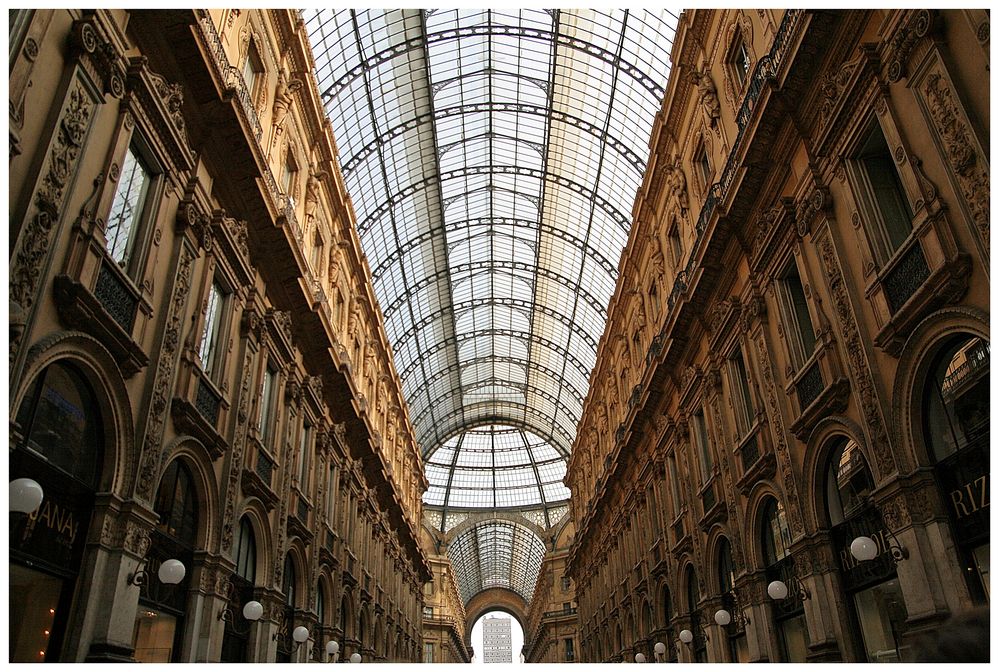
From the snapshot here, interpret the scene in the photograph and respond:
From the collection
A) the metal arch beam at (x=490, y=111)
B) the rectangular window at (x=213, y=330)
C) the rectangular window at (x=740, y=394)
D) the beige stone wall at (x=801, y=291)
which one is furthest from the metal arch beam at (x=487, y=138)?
the rectangular window at (x=213, y=330)

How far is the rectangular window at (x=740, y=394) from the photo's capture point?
16922 mm

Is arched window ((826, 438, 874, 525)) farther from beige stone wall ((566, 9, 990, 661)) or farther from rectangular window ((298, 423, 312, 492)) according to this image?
rectangular window ((298, 423, 312, 492))

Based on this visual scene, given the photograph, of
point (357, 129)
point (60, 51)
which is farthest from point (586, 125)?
point (60, 51)

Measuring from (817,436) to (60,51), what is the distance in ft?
43.4

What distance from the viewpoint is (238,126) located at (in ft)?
44.9

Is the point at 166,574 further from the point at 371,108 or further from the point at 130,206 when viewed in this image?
the point at 371,108

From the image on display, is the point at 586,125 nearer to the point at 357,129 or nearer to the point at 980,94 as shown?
the point at 357,129

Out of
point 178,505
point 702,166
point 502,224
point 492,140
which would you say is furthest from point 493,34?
point 178,505

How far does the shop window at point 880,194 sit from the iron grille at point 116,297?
11.5 m

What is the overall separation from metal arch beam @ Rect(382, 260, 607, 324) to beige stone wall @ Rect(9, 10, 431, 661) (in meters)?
17.6

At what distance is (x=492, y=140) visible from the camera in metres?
34.5

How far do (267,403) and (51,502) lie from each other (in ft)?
29.8

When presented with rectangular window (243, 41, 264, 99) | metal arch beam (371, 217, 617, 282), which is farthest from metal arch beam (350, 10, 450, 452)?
rectangular window (243, 41, 264, 99)

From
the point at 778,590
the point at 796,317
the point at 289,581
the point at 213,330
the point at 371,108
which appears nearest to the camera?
the point at 778,590
